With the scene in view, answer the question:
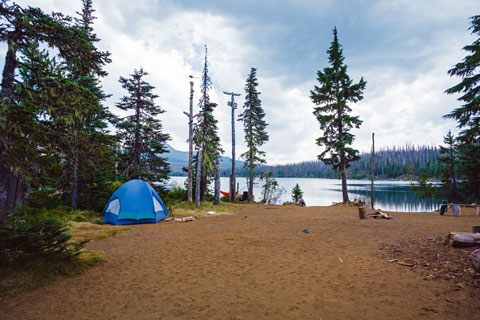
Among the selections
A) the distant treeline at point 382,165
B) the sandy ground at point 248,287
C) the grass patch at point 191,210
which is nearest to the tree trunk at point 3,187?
the sandy ground at point 248,287

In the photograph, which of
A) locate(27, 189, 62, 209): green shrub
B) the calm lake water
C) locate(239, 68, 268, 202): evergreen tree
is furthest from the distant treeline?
locate(27, 189, 62, 209): green shrub

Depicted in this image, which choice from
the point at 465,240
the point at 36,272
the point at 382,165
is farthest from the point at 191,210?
the point at 382,165

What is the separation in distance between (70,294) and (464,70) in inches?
892

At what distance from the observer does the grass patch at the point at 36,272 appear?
4.00 m

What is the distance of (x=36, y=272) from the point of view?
4.42 m

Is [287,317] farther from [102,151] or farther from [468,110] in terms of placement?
[468,110]

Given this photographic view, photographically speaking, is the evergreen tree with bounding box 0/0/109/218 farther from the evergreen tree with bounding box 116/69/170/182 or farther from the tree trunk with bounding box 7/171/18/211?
the evergreen tree with bounding box 116/69/170/182

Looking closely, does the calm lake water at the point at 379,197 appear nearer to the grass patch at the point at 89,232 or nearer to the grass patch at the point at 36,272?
the grass patch at the point at 89,232

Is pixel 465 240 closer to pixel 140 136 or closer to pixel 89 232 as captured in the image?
pixel 89 232

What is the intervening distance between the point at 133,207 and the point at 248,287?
8671 mm

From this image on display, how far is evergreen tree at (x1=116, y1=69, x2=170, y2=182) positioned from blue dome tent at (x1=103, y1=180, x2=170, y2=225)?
531 centimetres

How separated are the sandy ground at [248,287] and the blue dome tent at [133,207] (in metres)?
3.64

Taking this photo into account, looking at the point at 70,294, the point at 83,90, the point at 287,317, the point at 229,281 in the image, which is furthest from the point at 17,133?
the point at 287,317

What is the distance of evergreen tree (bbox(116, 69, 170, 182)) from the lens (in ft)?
54.6
